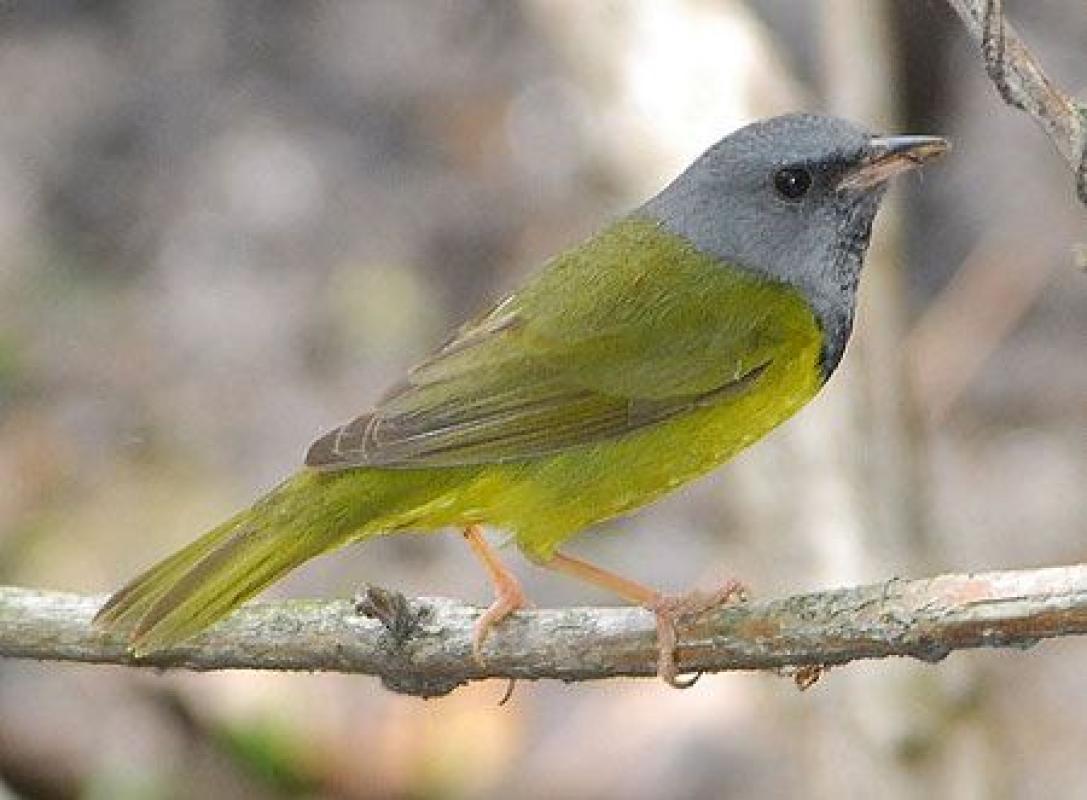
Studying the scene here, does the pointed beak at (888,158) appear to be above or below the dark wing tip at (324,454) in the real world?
above

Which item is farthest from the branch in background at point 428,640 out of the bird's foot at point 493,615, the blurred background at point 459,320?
the blurred background at point 459,320

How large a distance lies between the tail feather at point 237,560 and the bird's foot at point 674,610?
1.86ft

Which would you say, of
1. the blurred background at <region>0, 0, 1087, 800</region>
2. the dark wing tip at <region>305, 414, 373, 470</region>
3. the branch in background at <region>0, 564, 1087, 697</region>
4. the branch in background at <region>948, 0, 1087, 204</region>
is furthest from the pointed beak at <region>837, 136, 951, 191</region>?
Result: the blurred background at <region>0, 0, 1087, 800</region>

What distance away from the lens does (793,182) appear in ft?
15.4

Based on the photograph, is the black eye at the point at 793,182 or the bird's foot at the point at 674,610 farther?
the black eye at the point at 793,182

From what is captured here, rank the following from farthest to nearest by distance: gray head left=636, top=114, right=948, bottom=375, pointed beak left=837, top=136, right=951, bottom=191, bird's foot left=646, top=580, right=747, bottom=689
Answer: gray head left=636, top=114, right=948, bottom=375 < pointed beak left=837, top=136, right=951, bottom=191 < bird's foot left=646, top=580, right=747, bottom=689

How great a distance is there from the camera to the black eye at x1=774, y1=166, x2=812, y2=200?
468cm

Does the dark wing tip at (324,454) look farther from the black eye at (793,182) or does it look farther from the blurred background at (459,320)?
the blurred background at (459,320)

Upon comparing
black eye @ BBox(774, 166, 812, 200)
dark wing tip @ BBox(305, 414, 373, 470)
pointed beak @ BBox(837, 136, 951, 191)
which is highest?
black eye @ BBox(774, 166, 812, 200)

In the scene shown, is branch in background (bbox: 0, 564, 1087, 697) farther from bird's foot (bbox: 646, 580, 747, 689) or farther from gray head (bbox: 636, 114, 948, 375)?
gray head (bbox: 636, 114, 948, 375)

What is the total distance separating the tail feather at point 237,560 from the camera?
4004 millimetres

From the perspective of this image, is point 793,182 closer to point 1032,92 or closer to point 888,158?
point 888,158

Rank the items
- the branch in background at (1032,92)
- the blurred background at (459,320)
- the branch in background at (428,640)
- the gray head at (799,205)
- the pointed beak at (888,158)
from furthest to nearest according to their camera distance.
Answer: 1. the blurred background at (459,320)
2. the gray head at (799,205)
3. the pointed beak at (888,158)
4. the branch in background at (428,640)
5. the branch in background at (1032,92)

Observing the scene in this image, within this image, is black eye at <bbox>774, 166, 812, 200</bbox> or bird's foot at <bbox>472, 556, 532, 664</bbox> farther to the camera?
black eye at <bbox>774, 166, 812, 200</bbox>
